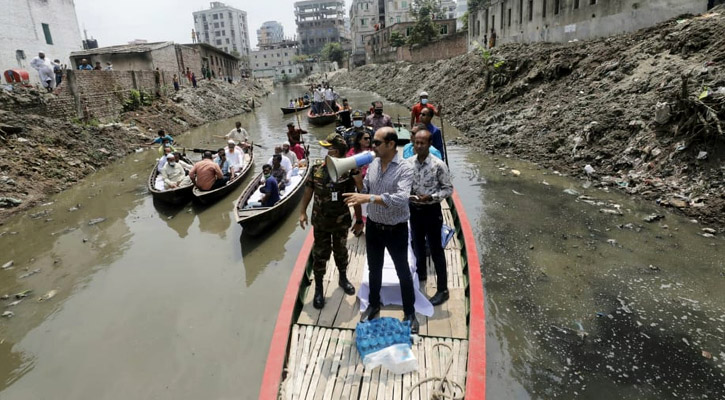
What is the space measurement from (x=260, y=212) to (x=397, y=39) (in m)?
51.4

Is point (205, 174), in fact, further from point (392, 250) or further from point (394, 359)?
point (394, 359)

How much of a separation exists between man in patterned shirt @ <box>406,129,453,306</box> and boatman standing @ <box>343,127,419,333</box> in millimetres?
360

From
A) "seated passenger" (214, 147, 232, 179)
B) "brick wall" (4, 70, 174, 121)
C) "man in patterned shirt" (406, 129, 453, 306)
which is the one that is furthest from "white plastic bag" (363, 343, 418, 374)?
"brick wall" (4, 70, 174, 121)

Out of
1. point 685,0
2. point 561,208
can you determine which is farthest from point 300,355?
point 685,0

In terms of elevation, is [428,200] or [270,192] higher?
[428,200]

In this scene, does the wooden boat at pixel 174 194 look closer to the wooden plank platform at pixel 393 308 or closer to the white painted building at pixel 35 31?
the wooden plank platform at pixel 393 308

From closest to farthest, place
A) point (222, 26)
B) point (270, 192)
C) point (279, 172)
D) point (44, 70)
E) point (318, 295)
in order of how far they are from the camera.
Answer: point (318, 295), point (270, 192), point (279, 172), point (44, 70), point (222, 26)

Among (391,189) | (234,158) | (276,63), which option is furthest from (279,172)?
(276,63)

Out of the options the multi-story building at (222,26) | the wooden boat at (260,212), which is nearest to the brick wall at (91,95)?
the wooden boat at (260,212)

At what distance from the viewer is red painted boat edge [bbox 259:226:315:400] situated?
3188 mm

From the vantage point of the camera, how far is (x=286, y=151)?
33.5 ft

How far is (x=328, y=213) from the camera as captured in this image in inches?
162

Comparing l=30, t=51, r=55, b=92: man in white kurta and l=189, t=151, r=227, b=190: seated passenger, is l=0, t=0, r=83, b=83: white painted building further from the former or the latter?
l=189, t=151, r=227, b=190: seated passenger

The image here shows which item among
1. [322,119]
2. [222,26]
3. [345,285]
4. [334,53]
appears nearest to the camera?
[345,285]
